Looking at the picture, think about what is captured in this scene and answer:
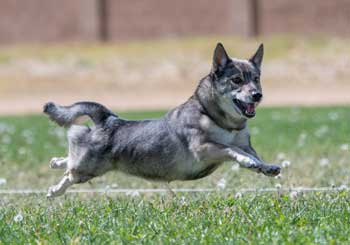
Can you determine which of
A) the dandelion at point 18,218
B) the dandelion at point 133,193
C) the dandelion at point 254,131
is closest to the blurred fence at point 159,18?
the dandelion at point 254,131

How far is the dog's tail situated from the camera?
29.7ft

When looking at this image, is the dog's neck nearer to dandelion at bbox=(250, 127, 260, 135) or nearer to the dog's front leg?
the dog's front leg

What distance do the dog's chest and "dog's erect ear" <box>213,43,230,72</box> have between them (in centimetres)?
43

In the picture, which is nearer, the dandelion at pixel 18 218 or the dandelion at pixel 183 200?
the dandelion at pixel 18 218

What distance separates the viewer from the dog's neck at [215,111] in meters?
8.48

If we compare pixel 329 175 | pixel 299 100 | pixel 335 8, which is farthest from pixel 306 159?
pixel 335 8

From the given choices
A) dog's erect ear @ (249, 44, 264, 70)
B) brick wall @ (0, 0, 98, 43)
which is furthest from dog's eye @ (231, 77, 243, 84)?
brick wall @ (0, 0, 98, 43)

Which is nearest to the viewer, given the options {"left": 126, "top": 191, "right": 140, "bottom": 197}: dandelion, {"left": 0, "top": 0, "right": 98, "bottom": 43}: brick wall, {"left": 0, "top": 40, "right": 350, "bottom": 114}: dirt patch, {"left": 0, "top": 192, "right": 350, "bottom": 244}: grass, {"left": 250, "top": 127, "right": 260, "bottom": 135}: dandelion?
{"left": 0, "top": 192, "right": 350, "bottom": 244}: grass

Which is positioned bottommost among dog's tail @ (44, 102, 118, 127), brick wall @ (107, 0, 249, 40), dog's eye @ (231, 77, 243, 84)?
brick wall @ (107, 0, 249, 40)

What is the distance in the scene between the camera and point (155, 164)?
28.7ft

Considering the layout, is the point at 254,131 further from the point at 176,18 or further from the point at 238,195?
the point at 176,18

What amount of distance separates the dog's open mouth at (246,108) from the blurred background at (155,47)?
21999 mm

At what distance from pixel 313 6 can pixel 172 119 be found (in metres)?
31.4

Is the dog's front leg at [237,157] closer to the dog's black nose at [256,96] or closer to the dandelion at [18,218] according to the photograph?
the dog's black nose at [256,96]
